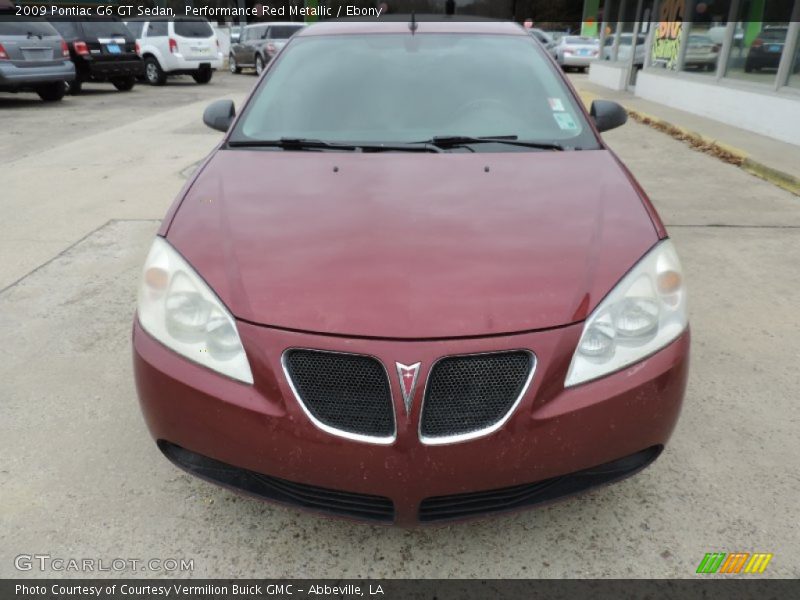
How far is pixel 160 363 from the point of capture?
1.81m

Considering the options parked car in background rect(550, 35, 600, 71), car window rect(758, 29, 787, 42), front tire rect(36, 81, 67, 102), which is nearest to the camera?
car window rect(758, 29, 787, 42)

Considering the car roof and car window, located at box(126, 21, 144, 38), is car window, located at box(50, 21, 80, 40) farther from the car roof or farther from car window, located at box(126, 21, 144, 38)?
the car roof

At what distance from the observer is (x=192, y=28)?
1722cm

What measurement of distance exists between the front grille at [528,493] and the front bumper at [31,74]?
12.6 metres

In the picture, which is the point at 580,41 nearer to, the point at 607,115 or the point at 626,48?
the point at 626,48

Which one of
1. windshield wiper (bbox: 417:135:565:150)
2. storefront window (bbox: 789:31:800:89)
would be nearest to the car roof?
windshield wiper (bbox: 417:135:565:150)

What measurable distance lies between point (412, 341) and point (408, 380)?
99mm

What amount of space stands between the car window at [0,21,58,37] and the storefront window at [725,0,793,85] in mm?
12005

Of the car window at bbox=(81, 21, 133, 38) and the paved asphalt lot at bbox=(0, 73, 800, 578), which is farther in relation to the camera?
the car window at bbox=(81, 21, 133, 38)

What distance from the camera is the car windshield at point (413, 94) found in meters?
2.73

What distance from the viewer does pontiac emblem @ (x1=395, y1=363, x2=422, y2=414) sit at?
5.27 feet

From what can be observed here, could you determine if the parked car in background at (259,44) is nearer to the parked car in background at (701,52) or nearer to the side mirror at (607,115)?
the parked car in background at (701,52)

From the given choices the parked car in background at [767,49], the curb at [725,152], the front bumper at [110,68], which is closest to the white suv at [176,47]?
the front bumper at [110,68]

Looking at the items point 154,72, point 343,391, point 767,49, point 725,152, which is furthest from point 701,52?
point 154,72
